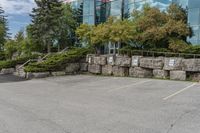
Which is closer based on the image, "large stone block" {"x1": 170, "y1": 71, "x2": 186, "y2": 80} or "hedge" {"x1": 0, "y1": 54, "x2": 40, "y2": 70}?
"large stone block" {"x1": 170, "y1": 71, "x2": 186, "y2": 80}

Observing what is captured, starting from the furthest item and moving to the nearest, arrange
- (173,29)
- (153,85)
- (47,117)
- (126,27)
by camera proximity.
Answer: (126,27) → (173,29) → (153,85) → (47,117)

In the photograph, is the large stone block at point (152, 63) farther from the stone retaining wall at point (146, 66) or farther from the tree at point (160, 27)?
the tree at point (160, 27)

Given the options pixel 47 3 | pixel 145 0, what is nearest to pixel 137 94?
pixel 145 0

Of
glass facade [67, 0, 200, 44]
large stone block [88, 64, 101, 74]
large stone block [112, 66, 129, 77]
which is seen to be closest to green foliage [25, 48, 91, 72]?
large stone block [88, 64, 101, 74]

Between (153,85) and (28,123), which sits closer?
(28,123)

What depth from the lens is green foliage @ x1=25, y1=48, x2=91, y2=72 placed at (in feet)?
106

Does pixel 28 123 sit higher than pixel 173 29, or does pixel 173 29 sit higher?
pixel 173 29

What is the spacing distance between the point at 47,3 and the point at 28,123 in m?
34.6

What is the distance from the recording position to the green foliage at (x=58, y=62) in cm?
3234

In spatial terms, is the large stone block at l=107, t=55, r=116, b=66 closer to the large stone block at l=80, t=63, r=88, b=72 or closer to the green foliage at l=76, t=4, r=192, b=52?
the green foliage at l=76, t=4, r=192, b=52

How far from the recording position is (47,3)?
44594 millimetres

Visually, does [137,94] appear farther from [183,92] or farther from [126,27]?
[126,27]

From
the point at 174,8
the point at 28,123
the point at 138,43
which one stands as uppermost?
the point at 174,8

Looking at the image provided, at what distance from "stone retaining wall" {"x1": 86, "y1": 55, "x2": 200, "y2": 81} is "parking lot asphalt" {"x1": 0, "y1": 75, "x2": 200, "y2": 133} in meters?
4.54
